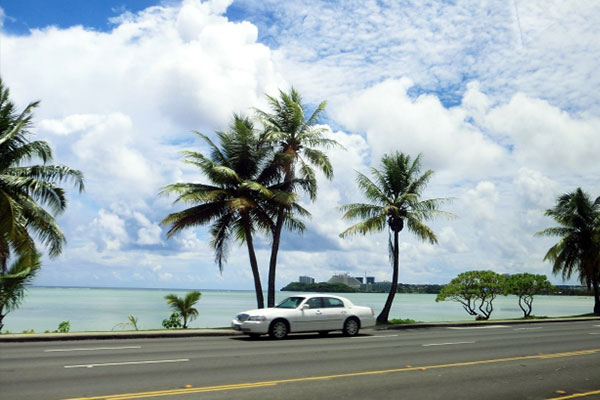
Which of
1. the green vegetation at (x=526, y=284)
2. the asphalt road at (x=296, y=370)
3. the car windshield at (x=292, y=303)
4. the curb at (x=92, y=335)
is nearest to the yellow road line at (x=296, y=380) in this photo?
the asphalt road at (x=296, y=370)

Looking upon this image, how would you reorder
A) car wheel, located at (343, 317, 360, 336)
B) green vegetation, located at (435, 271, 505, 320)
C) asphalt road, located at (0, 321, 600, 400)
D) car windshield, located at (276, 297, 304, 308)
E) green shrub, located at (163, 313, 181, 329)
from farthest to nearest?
green vegetation, located at (435, 271, 505, 320), green shrub, located at (163, 313, 181, 329), car wheel, located at (343, 317, 360, 336), car windshield, located at (276, 297, 304, 308), asphalt road, located at (0, 321, 600, 400)

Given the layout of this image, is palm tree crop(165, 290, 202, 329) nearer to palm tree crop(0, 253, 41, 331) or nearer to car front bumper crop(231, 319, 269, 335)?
car front bumper crop(231, 319, 269, 335)

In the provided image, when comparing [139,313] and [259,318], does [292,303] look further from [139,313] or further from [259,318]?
[139,313]

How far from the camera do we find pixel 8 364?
35.7 feet

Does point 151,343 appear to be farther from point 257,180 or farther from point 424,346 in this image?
point 257,180

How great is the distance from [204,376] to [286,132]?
18.6 metres

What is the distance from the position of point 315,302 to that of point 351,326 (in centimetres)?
181

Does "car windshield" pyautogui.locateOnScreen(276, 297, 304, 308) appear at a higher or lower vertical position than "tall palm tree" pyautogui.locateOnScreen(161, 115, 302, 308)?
lower

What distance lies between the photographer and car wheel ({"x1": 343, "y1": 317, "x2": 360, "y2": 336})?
A: 63.5ft

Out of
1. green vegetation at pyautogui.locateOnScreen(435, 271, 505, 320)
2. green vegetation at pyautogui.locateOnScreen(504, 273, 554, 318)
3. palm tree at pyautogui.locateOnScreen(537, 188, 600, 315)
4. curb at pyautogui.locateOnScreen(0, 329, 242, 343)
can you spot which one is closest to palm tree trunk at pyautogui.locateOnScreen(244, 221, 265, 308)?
curb at pyautogui.locateOnScreen(0, 329, 242, 343)

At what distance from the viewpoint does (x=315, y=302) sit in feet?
61.6

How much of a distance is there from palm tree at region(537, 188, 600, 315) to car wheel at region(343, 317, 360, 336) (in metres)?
27.3

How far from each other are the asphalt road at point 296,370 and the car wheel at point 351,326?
9.71ft

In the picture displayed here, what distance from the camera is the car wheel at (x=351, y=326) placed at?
63.5 ft
